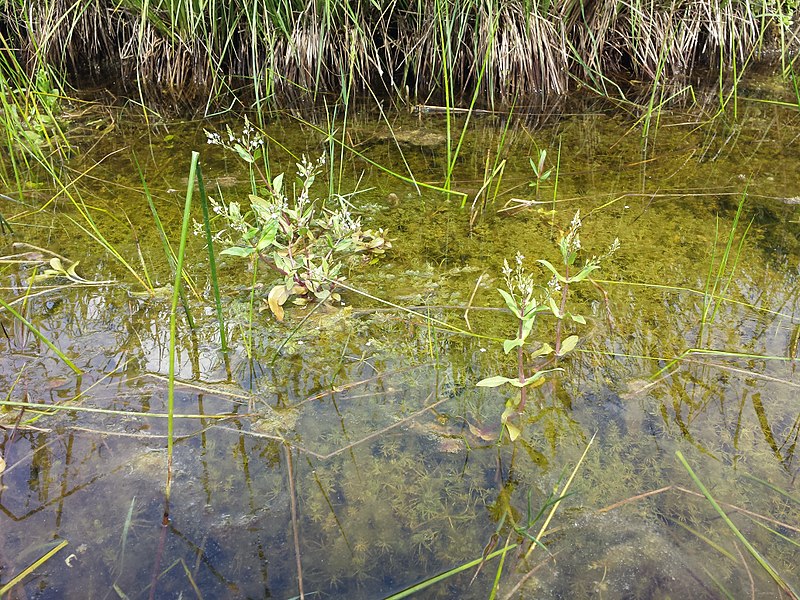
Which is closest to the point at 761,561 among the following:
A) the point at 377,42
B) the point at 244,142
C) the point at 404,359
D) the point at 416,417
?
the point at 416,417

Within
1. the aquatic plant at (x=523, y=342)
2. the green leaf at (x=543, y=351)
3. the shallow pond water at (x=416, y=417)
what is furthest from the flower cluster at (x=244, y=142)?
the green leaf at (x=543, y=351)

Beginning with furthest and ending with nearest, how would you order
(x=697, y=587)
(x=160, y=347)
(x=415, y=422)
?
(x=160, y=347) < (x=415, y=422) < (x=697, y=587)

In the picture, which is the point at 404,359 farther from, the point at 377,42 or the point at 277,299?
the point at 377,42

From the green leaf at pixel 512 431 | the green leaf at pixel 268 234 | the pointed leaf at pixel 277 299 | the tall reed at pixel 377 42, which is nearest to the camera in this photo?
the green leaf at pixel 512 431

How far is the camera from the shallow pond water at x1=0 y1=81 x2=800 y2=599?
4.50ft

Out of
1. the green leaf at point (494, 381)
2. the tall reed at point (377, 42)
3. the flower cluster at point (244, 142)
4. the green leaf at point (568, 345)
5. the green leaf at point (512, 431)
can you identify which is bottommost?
the green leaf at point (512, 431)

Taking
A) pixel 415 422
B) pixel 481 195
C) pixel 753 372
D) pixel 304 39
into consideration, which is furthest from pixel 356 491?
pixel 304 39

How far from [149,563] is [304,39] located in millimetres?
3213

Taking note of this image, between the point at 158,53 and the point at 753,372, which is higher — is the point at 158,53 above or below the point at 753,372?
above

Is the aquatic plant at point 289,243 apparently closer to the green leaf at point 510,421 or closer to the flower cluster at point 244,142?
the flower cluster at point 244,142

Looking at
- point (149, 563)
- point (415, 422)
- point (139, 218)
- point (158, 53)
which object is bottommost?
point (149, 563)

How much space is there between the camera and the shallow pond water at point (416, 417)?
137cm

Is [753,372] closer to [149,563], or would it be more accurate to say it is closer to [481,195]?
[481,195]

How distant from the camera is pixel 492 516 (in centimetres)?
146
